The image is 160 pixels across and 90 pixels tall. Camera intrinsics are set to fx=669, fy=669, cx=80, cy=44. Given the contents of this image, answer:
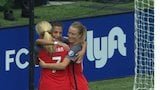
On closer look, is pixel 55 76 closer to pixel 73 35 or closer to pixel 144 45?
pixel 73 35

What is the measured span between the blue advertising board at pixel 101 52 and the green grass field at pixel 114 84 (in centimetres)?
11

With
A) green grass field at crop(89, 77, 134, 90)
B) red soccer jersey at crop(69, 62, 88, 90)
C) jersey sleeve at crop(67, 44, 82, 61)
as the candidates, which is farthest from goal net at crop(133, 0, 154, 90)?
jersey sleeve at crop(67, 44, 82, 61)

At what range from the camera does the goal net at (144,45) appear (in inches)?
382

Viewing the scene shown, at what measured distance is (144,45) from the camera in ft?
35.7

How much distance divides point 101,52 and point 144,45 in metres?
1.49

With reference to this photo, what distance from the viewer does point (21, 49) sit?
433 inches

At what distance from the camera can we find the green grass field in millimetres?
11891

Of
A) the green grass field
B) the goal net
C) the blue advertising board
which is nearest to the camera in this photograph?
the goal net

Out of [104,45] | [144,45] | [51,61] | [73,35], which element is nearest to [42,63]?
[51,61]

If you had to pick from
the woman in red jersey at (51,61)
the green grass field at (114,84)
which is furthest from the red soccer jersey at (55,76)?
the green grass field at (114,84)

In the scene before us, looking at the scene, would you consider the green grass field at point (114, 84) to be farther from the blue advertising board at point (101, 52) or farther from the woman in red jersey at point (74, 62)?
the woman in red jersey at point (74, 62)

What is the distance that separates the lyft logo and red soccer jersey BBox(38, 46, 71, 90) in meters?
4.13

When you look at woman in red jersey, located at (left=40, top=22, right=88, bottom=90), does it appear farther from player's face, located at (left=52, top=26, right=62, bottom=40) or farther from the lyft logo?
the lyft logo
